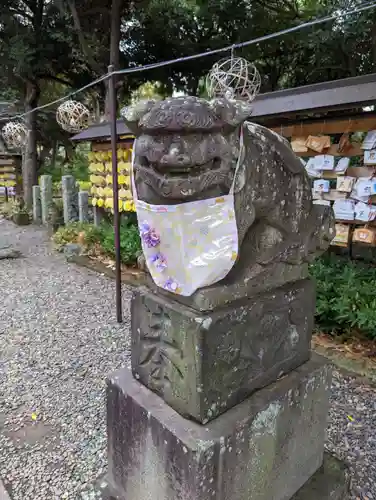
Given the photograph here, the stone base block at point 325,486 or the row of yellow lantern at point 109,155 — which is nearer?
the stone base block at point 325,486

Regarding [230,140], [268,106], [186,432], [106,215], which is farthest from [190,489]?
[106,215]

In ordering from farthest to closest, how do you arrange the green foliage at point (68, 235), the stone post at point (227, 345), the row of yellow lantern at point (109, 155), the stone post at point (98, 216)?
1. the stone post at point (98, 216)
2. the green foliage at point (68, 235)
3. the row of yellow lantern at point (109, 155)
4. the stone post at point (227, 345)

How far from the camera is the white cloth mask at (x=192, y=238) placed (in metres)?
1.38

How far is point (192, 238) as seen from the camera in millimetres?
1424

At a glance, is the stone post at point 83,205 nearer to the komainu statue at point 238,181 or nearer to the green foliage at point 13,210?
the green foliage at point 13,210

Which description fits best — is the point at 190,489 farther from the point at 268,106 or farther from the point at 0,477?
the point at 268,106

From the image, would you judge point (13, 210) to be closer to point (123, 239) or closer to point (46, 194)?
point (46, 194)

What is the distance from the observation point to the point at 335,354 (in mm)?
3604

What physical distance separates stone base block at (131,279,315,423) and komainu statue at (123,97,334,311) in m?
Result: 0.08

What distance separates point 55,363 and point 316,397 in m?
2.61

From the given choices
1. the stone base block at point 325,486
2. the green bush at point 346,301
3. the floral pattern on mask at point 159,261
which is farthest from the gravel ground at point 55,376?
the green bush at point 346,301

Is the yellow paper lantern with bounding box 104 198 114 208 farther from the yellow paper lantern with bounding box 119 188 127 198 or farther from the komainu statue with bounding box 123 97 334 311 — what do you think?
the komainu statue with bounding box 123 97 334 311

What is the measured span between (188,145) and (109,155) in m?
7.29

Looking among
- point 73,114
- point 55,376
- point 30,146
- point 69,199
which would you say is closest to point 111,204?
point 73,114
